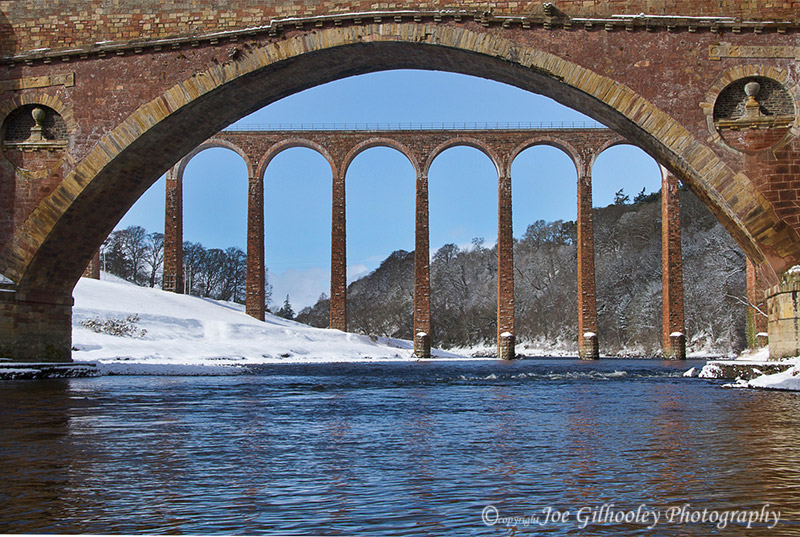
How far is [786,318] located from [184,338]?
21115mm

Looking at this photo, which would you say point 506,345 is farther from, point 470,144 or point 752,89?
point 752,89

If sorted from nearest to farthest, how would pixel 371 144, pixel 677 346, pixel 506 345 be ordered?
pixel 677 346 → pixel 506 345 → pixel 371 144

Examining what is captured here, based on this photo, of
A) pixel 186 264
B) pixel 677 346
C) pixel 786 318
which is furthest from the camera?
pixel 186 264

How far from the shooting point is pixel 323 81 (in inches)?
693

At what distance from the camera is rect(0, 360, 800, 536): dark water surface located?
323 cm

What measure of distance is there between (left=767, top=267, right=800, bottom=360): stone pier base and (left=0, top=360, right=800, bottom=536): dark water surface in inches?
199

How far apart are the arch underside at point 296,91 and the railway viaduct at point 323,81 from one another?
3 cm

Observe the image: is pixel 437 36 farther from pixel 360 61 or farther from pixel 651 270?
pixel 651 270

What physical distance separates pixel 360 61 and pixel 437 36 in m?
2.19

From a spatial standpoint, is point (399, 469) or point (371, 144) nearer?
point (399, 469)

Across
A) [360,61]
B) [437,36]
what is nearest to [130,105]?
[360,61]

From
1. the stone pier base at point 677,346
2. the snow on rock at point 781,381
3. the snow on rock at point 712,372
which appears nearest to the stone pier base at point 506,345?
the stone pier base at point 677,346

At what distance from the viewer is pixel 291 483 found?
4090 mm

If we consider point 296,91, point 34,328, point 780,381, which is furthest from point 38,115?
point 780,381
